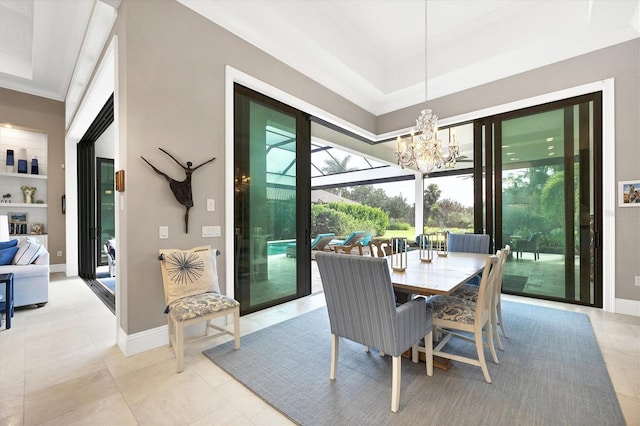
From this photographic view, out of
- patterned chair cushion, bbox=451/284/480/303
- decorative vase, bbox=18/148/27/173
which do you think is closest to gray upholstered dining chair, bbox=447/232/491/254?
patterned chair cushion, bbox=451/284/480/303

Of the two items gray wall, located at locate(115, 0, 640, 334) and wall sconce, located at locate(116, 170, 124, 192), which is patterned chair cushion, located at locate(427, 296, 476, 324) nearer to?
gray wall, located at locate(115, 0, 640, 334)

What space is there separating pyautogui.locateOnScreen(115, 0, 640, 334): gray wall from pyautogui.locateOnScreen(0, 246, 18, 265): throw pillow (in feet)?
9.38

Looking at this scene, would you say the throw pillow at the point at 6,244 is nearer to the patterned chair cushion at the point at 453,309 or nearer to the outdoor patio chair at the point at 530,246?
the patterned chair cushion at the point at 453,309

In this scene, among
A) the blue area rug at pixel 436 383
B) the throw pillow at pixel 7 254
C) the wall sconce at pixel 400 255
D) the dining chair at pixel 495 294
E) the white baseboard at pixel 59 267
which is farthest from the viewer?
the white baseboard at pixel 59 267

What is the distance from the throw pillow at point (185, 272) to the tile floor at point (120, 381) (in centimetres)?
53

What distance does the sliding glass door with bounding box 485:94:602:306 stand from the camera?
3.64 meters

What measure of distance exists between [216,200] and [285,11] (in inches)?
93.9

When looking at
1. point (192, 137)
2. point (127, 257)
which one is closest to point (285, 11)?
point (192, 137)

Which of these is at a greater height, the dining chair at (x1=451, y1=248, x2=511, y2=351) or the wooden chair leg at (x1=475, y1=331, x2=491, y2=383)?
the dining chair at (x1=451, y1=248, x2=511, y2=351)

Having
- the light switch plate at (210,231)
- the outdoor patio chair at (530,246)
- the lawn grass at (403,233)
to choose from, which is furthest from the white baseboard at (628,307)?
the lawn grass at (403,233)

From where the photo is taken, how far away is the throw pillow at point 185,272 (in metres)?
2.45

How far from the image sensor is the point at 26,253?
3889 mm

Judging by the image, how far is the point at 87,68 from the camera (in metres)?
3.82

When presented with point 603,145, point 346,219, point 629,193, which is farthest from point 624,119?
point 346,219
